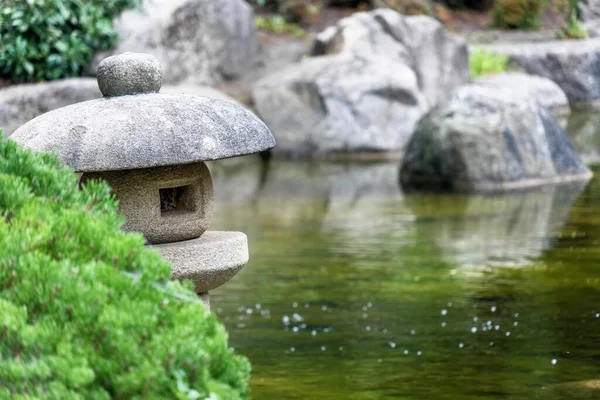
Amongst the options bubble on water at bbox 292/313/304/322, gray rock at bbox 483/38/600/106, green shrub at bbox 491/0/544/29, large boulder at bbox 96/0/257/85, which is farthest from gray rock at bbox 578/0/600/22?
bubble on water at bbox 292/313/304/322

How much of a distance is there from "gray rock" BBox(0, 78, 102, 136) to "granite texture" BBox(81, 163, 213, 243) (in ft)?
29.8

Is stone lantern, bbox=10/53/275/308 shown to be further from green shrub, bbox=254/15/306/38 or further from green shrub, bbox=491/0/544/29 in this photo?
green shrub, bbox=491/0/544/29

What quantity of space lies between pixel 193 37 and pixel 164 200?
1314 centimetres

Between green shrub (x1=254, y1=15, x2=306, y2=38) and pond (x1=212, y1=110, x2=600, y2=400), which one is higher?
pond (x1=212, y1=110, x2=600, y2=400)

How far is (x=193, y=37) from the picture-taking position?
709 inches

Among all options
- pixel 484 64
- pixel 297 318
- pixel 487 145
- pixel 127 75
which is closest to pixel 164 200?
pixel 127 75

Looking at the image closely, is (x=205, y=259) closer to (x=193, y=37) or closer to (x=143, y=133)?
(x=143, y=133)

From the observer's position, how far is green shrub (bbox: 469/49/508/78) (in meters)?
21.4

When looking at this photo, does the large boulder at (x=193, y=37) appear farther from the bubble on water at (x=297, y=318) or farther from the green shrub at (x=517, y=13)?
the bubble on water at (x=297, y=318)

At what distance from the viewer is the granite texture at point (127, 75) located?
5008mm

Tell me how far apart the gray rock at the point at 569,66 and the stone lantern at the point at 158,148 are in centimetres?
1850

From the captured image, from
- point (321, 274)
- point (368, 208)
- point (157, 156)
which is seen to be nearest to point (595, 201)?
point (368, 208)

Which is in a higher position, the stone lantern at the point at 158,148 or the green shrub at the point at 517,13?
the stone lantern at the point at 158,148

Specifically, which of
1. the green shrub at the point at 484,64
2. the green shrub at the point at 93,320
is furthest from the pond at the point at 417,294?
the green shrub at the point at 484,64
